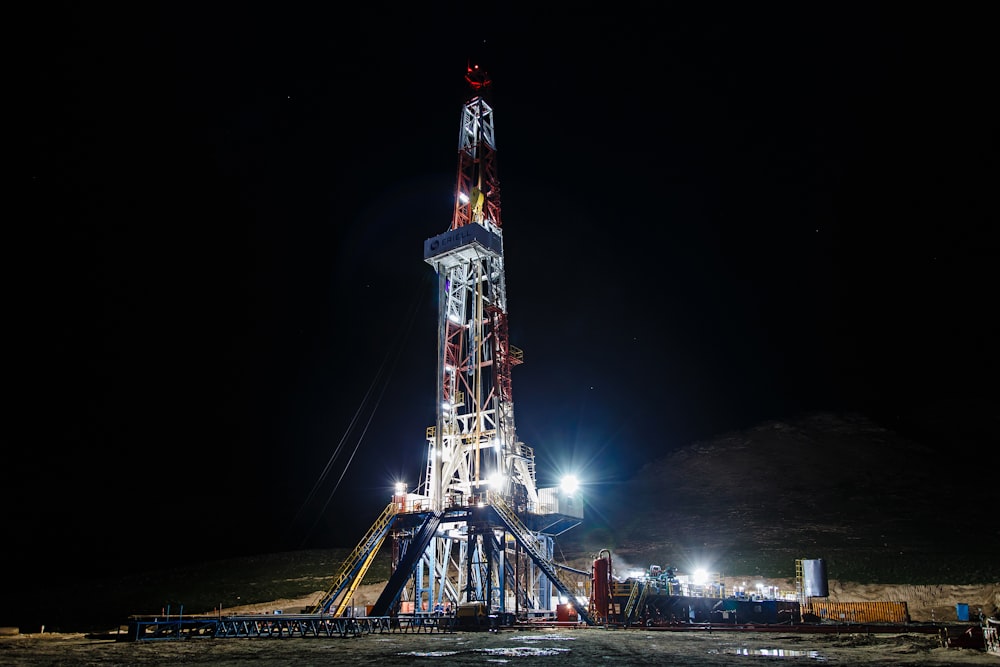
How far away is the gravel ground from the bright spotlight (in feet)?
34.4

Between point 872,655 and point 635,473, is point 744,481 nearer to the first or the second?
point 635,473

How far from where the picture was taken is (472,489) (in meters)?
31.3

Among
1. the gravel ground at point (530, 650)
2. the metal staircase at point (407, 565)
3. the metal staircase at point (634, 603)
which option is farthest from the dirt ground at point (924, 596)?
the metal staircase at point (634, 603)

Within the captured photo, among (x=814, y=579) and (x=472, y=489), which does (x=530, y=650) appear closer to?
(x=472, y=489)

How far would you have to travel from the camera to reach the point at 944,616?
3172cm

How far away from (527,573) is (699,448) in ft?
127

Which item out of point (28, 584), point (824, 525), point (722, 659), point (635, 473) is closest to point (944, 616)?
point (824, 525)

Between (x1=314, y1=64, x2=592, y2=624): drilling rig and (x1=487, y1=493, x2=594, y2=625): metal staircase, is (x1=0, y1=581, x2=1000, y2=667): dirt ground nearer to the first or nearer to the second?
(x1=487, y1=493, x2=594, y2=625): metal staircase

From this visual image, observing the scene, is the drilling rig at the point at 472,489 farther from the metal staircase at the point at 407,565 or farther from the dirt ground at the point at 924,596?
the dirt ground at the point at 924,596

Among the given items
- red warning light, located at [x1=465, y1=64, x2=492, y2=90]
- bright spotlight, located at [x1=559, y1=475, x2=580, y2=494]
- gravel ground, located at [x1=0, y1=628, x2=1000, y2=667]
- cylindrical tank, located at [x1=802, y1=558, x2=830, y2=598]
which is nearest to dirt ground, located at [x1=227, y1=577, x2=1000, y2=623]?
cylindrical tank, located at [x1=802, y1=558, x2=830, y2=598]

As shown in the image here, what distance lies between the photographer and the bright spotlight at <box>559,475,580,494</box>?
32781 millimetres

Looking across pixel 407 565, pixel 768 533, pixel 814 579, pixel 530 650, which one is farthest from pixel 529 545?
pixel 768 533

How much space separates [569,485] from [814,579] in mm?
10782

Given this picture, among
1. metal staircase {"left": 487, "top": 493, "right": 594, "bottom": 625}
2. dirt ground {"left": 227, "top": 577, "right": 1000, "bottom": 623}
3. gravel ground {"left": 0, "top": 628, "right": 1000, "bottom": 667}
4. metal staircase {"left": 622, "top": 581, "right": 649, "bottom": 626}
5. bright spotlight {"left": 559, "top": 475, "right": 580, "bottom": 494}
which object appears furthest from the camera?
bright spotlight {"left": 559, "top": 475, "right": 580, "bottom": 494}
